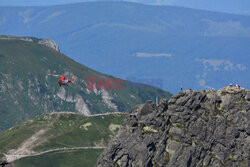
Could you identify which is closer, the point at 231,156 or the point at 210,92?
the point at 231,156

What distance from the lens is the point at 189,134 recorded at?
182 meters

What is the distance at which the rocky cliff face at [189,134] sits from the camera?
179250mm

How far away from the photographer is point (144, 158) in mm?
179750

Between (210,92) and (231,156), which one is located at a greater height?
(210,92)

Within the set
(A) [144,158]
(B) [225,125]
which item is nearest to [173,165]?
(A) [144,158]

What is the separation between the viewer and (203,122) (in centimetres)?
18325

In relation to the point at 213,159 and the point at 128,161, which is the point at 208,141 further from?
the point at 128,161

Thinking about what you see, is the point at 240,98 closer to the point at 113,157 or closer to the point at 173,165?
the point at 173,165

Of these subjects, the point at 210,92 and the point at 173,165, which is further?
the point at 210,92

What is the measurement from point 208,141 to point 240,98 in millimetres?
17643

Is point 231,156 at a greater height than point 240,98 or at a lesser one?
lesser

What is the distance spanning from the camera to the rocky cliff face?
179250 mm

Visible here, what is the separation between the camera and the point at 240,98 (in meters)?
187

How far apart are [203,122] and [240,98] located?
14466 mm
